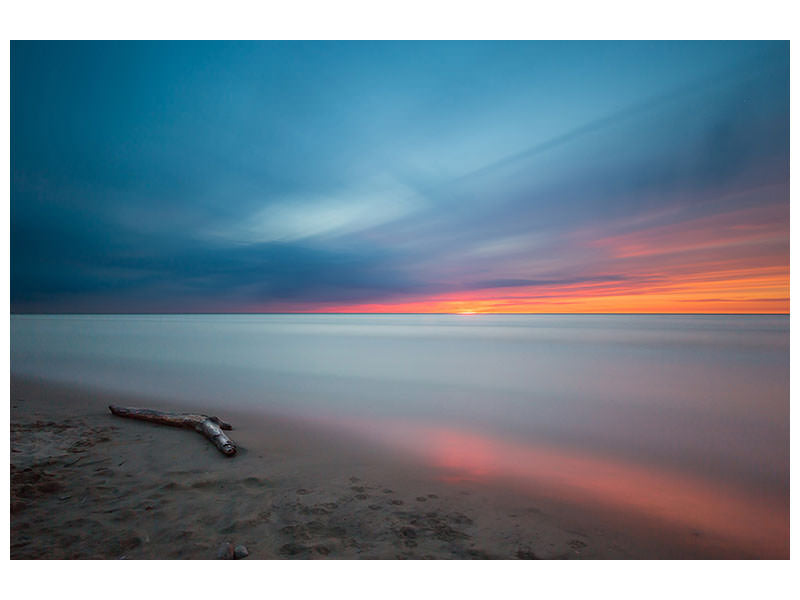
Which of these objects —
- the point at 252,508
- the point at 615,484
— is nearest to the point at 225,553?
the point at 252,508

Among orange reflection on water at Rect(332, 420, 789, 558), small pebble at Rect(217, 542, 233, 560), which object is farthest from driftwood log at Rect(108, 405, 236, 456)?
orange reflection on water at Rect(332, 420, 789, 558)

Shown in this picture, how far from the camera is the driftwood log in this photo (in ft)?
15.3

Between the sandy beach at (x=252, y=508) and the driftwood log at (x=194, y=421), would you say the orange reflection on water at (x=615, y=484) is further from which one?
the driftwood log at (x=194, y=421)

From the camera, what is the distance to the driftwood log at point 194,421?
4.67m

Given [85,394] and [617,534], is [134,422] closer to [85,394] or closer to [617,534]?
[85,394]

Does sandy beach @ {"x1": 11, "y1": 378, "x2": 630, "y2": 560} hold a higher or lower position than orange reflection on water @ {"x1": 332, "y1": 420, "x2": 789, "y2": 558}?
higher

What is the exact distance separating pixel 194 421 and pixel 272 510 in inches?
117

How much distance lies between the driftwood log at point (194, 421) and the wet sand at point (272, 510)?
139mm

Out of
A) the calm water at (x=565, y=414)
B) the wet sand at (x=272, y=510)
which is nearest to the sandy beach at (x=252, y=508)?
the wet sand at (x=272, y=510)

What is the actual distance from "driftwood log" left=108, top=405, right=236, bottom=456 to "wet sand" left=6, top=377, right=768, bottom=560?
14 cm

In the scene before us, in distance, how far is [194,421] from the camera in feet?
17.8

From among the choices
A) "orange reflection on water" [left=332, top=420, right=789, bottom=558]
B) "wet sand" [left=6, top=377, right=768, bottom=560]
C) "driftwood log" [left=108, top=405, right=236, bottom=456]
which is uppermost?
"driftwood log" [left=108, top=405, right=236, bottom=456]

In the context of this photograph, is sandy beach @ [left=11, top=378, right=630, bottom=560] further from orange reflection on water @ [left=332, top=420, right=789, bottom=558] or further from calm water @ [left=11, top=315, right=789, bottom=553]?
Result: calm water @ [left=11, top=315, right=789, bottom=553]

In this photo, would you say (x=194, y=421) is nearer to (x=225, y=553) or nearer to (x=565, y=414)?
(x=225, y=553)
